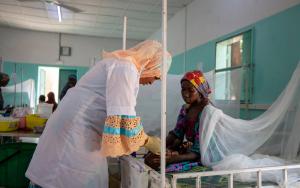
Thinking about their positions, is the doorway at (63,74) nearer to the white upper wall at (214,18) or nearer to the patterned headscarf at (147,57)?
the white upper wall at (214,18)

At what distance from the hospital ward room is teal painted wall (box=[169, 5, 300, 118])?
1 centimetres

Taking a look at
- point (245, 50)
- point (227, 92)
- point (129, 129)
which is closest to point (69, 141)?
point (129, 129)

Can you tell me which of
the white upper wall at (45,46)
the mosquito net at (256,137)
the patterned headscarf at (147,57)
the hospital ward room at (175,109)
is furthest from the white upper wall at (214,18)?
the white upper wall at (45,46)

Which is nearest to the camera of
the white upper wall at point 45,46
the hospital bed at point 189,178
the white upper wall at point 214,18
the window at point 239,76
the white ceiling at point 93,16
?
the hospital bed at point 189,178

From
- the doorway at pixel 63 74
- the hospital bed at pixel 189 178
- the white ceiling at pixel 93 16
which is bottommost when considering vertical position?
the hospital bed at pixel 189 178

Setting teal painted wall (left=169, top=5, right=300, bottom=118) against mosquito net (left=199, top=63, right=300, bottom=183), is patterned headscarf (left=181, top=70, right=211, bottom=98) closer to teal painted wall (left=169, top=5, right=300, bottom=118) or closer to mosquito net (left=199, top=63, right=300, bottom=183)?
mosquito net (left=199, top=63, right=300, bottom=183)

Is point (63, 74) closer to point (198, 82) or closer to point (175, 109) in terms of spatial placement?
point (175, 109)

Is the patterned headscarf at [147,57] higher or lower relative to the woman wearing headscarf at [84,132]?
higher

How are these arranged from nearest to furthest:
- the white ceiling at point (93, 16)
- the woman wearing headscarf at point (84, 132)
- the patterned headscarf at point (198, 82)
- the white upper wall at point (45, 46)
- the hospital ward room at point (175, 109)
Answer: the hospital ward room at point (175, 109), the woman wearing headscarf at point (84, 132), the patterned headscarf at point (198, 82), the white ceiling at point (93, 16), the white upper wall at point (45, 46)

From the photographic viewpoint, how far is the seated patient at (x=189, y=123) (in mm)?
1774

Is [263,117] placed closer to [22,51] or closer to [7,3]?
[7,3]

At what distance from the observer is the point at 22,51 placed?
25.4 feet

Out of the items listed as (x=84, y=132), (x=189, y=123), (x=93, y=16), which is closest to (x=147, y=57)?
(x=84, y=132)

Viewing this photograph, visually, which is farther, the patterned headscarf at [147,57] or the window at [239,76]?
the window at [239,76]
